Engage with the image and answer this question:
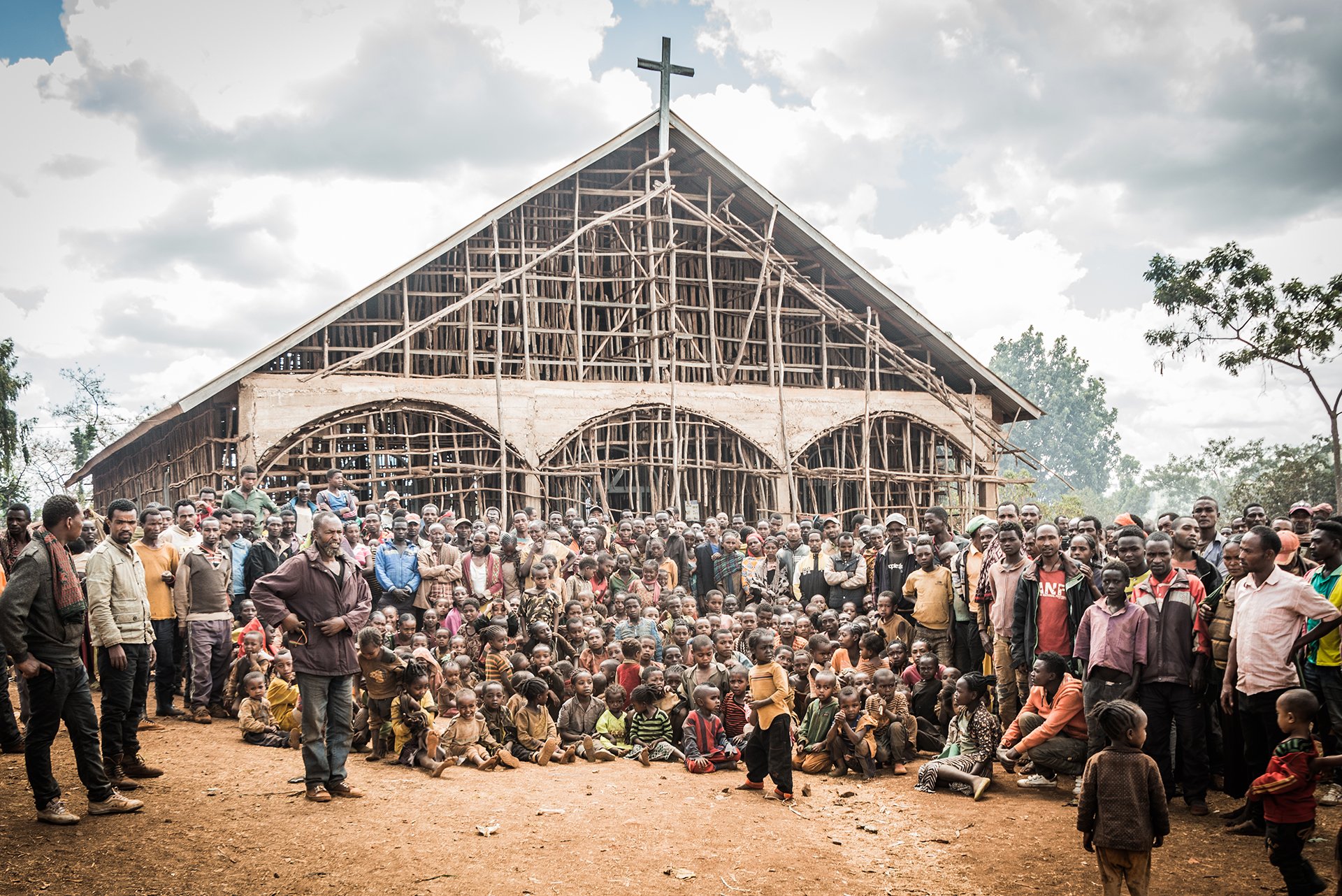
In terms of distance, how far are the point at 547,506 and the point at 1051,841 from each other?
1090 centimetres

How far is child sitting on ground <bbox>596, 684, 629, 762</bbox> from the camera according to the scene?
828 centimetres

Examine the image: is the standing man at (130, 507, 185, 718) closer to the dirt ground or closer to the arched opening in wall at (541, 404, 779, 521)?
the dirt ground

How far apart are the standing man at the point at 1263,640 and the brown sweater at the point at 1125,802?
1585mm

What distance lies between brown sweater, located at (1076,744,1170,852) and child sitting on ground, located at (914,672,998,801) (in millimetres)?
2299

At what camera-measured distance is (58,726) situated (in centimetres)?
550

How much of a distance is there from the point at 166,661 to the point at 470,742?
2956 millimetres

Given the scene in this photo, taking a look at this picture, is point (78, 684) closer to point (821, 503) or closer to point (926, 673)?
point (926, 673)

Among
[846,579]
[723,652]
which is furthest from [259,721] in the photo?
[846,579]

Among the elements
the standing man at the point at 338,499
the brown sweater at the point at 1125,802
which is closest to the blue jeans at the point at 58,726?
the brown sweater at the point at 1125,802

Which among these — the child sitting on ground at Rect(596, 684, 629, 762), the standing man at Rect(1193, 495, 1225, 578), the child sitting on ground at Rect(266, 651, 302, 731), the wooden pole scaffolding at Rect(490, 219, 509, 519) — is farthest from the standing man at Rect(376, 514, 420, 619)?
the standing man at Rect(1193, 495, 1225, 578)

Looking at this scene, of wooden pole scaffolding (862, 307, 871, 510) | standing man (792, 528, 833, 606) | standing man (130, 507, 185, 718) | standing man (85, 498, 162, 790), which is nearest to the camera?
standing man (85, 498, 162, 790)

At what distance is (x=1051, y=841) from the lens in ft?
19.6

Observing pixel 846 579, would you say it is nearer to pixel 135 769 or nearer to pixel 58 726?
pixel 135 769

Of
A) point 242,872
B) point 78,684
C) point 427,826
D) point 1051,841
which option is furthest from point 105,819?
point 1051,841
